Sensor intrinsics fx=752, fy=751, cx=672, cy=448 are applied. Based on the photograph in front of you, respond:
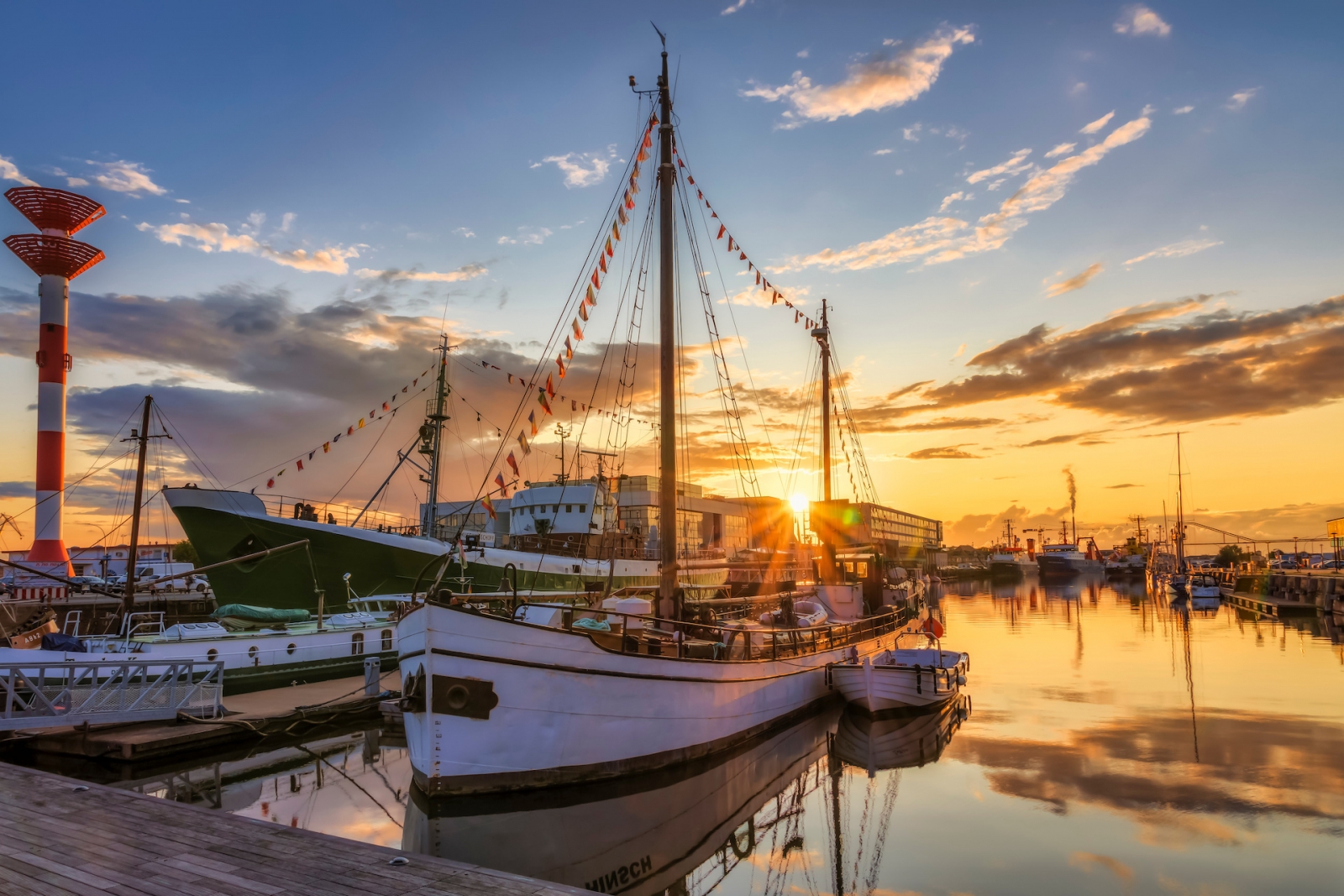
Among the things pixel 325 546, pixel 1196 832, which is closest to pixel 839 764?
pixel 1196 832

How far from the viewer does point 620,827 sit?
37.0 feet

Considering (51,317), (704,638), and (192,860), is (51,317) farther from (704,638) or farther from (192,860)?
(192,860)

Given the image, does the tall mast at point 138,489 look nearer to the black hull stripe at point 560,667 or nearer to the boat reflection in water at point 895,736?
the black hull stripe at point 560,667

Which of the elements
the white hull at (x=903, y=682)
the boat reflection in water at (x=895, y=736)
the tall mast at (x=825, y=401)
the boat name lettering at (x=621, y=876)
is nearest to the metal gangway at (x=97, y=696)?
the boat name lettering at (x=621, y=876)

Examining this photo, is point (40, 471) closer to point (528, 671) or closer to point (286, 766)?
point (286, 766)

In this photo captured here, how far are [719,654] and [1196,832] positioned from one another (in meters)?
8.28

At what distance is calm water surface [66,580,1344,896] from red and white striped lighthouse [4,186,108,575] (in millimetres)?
43446

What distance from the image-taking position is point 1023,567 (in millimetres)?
164375

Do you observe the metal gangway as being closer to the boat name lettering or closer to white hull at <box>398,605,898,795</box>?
white hull at <box>398,605,898,795</box>

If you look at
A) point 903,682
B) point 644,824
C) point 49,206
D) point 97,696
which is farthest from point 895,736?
point 49,206

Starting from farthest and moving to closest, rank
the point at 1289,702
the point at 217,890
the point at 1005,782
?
the point at 1289,702 → the point at 1005,782 → the point at 217,890

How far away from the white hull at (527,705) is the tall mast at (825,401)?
2407cm

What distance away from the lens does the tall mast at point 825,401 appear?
3666 centimetres

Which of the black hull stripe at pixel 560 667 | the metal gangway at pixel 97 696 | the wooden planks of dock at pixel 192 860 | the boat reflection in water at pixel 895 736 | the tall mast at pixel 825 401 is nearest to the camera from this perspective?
the wooden planks of dock at pixel 192 860
